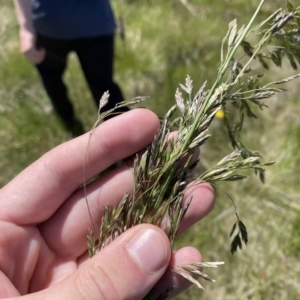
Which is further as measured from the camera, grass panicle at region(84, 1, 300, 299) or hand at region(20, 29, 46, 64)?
hand at region(20, 29, 46, 64)

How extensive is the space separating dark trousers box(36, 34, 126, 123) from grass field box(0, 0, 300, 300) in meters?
0.40

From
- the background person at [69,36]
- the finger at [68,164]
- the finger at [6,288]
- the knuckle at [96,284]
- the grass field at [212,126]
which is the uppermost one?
the background person at [69,36]

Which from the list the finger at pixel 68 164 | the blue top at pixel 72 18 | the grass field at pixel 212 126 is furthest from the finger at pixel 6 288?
the blue top at pixel 72 18

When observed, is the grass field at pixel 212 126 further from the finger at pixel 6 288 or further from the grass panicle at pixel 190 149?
the finger at pixel 6 288

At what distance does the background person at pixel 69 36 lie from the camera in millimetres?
1916

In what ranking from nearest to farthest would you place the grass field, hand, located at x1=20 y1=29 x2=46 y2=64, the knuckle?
the knuckle < hand, located at x1=20 y1=29 x2=46 y2=64 < the grass field

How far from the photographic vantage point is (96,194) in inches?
61.7

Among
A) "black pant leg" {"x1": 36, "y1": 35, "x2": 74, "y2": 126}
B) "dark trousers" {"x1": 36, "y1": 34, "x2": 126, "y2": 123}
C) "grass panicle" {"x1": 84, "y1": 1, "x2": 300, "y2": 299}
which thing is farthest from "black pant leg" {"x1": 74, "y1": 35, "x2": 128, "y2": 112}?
"grass panicle" {"x1": 84, "y1": 1, "x2": 300, "y2": 299}

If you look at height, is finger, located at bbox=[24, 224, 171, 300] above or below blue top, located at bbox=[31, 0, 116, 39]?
below

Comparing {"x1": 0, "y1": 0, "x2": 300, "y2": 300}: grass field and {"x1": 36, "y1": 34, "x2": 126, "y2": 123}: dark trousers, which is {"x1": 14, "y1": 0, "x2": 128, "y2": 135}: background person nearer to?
{"x1": 36, "y1": 34, "x2": 126, "y2": 123}: dark trousers

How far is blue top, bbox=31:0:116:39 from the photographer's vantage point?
6.22 feet

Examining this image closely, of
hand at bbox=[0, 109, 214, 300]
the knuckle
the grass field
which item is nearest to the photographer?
the knuckle

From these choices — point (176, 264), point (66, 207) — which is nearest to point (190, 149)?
point (176, 264)

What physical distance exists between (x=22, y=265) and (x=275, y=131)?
73.7 inches
